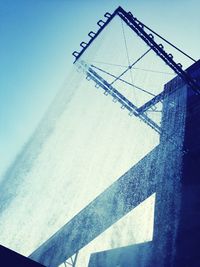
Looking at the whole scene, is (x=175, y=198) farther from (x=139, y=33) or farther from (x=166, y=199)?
(x=139, y=33)

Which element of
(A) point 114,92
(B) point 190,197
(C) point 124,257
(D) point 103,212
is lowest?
(C) point 124,257

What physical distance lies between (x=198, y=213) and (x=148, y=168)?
8.45ft

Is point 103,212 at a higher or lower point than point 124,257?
higher

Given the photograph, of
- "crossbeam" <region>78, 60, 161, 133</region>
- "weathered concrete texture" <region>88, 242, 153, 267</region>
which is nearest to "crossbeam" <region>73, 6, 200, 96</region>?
"crossbeam" <region>78, 60, 161, 133</region>

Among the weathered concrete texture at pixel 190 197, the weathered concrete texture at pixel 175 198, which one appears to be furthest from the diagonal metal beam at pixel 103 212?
the weathered concrete texture at pixel 190 197

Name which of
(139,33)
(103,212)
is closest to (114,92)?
(139,33)

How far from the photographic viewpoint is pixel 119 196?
10.9m

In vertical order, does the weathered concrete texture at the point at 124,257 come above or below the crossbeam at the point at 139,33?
below

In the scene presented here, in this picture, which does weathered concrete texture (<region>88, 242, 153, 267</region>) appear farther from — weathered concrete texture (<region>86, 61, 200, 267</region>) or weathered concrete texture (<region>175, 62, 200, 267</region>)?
weathered concrete texture (<region>175, 62, 200, 267</region>)

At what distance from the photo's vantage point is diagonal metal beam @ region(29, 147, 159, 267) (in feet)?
34.2

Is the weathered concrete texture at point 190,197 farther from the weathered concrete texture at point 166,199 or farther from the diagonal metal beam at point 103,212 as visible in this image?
the diagonal metal beam at point 103,212

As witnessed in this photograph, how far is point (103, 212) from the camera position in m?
11.6

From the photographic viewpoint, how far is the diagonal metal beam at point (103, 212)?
34.2 ft

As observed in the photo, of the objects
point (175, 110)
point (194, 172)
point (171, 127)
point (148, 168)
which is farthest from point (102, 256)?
point (175, 110)
